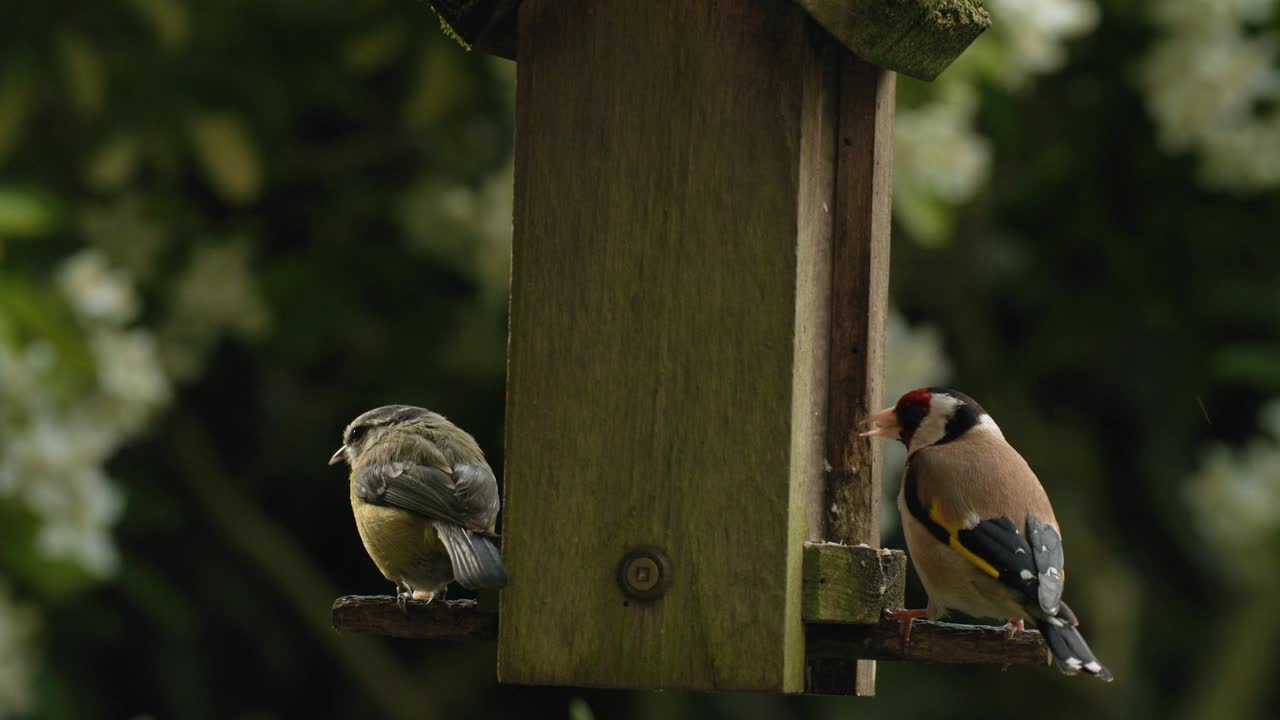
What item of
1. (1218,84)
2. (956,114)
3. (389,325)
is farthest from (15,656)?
(1218,84)

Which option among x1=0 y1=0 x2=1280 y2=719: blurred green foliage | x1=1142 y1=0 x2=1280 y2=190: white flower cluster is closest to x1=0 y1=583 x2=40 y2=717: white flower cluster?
x1=0 y1=0 x2=1280 y2=719: blurred green foliage

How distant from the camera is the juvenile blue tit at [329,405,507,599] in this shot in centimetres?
337

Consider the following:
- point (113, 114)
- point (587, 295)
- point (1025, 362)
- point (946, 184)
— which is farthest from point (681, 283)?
point (1025, 362)

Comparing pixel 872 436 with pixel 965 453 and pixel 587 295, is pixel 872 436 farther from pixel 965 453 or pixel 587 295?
pixel 587 295

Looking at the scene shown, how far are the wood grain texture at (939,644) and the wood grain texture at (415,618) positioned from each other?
0.58 meters

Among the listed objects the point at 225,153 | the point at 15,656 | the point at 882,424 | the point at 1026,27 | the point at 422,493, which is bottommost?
the point at 15,656

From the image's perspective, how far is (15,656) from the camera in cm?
603

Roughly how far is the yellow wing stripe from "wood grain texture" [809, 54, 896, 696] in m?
0.12

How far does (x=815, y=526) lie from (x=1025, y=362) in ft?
13.9

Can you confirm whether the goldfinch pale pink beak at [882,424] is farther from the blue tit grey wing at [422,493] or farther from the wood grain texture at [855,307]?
the blue tit grey wing at [422,493]

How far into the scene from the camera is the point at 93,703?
281 inches

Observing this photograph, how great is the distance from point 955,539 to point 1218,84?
3.28 metres

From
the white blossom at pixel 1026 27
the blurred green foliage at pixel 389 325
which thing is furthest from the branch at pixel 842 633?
the blurred green foliage at pixel 389 325

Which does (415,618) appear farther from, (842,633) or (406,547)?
(842,633)
